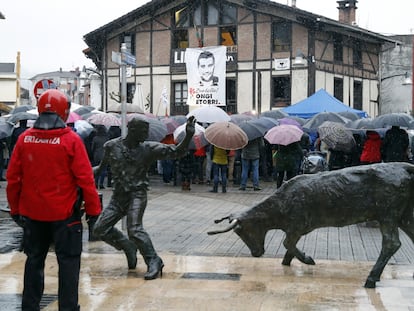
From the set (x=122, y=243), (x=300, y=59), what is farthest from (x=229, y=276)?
(x=300, y=59)

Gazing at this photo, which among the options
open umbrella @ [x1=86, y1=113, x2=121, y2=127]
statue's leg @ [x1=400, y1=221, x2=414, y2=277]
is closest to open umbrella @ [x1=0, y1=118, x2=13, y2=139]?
open umbrella @ [x1=86, y1=113, x2=121, y2=127]

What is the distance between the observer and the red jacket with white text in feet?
15.7

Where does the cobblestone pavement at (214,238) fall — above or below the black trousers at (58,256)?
below

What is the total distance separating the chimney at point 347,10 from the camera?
38.2 metres

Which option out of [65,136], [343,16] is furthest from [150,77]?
[65,136]

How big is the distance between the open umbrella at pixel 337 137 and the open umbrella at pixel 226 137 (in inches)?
71.7

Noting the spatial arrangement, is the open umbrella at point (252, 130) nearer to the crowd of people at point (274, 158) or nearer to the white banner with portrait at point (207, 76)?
the crowd of people at point (274, 158)

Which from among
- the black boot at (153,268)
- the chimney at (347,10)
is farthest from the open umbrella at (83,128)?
the chimney at (347,10)

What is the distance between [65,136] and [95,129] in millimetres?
11612

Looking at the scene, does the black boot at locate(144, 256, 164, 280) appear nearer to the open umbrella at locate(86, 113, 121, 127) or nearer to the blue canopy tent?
the open umbrella at locate(86, 113, 121, 127)

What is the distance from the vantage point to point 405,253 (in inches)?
329

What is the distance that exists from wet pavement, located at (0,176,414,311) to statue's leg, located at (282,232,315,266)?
99mm

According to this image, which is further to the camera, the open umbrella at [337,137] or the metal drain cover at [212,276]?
the open umbrella at [337,137]

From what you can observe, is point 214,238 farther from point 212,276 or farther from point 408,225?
point 408,225
